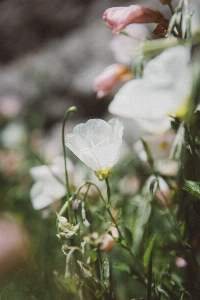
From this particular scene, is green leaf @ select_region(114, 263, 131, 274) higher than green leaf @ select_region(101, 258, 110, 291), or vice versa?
green leaf @ select_region(101, 258, 110, 291)

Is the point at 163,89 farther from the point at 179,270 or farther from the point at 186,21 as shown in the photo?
the point at 179,270

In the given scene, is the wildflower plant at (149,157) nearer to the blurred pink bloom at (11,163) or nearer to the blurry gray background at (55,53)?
the blurred pink bloom at (11,163)

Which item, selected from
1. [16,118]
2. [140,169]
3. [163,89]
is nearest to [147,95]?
[163,89]

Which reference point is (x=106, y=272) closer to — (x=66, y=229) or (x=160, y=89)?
(x=66, y=229)

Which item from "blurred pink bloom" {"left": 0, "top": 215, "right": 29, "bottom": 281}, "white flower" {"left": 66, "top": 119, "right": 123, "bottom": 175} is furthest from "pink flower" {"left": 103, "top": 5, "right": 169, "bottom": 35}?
"blurred pink bloom" {"left": 0, "top": 215, "right": 29, "bottom": 281}

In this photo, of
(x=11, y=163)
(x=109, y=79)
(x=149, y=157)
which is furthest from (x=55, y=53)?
(x=149, y=157)

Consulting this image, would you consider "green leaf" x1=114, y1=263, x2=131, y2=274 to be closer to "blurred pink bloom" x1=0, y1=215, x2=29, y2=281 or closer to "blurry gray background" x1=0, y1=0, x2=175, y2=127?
"blurred pink bloom" x1=0, y1=215, x2=29, y2=281
